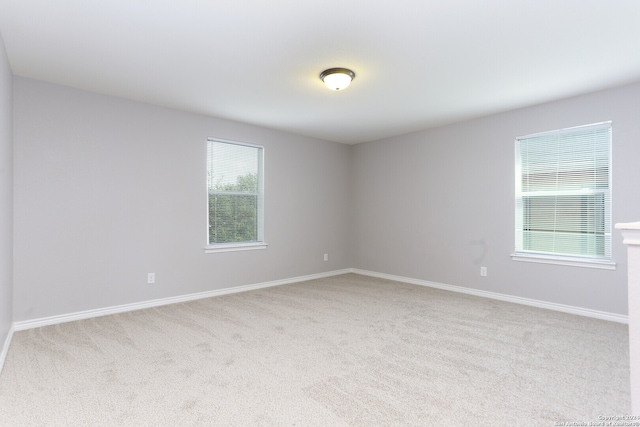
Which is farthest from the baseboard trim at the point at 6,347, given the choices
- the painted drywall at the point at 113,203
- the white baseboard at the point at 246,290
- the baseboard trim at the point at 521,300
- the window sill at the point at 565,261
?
the window sill at the point at 565,261

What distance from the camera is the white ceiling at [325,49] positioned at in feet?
7.14

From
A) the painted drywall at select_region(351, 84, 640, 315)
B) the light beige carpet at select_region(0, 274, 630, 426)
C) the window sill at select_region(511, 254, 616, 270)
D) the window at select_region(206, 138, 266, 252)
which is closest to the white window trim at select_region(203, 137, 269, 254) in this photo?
the window at select_region(206, 138, 266, 252)

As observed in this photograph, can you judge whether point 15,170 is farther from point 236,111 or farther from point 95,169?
point 236,111

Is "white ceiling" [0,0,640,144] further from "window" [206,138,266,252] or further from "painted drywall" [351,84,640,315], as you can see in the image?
"window" [206,138,266,252]

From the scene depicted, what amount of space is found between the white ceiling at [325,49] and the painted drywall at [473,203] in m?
0.33

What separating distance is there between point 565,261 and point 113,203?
16.2ft

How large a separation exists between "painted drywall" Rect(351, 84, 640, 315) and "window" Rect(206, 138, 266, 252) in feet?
6.37

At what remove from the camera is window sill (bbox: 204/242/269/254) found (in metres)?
4.52

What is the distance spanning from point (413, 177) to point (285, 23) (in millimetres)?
3517

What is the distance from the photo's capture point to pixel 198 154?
441cm

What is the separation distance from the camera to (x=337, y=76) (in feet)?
9.84

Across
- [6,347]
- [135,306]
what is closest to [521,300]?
[135,306]

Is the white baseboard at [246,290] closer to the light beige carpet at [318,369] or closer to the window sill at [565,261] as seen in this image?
the light beige carpet at [318,369]

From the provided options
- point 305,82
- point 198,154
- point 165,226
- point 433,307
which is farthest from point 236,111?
point 433,307
